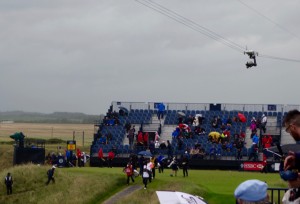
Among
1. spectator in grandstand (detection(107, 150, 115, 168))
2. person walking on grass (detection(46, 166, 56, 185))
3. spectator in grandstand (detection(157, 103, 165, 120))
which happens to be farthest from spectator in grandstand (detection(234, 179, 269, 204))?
spectator in grandstand (detection(157, 103, 165, 120))

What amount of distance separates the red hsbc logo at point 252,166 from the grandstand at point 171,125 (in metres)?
2.04

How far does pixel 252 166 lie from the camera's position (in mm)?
44250

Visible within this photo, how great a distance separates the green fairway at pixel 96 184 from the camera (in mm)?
35438

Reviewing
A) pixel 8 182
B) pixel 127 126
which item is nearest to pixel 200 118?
pixel 127 126

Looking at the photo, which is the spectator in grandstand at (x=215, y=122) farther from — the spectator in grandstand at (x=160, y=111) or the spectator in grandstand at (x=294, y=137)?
the spectator in grandstand at (x=294, y=137)

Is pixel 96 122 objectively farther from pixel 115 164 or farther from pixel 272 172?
pixel 272 172

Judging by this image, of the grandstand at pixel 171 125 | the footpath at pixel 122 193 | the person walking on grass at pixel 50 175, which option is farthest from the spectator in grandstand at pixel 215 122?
the person walking on grass at pixel 50 175

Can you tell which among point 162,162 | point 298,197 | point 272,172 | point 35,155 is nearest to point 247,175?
point 272,172

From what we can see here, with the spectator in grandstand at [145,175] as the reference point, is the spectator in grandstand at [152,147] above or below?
above

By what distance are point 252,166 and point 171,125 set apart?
10.7 m

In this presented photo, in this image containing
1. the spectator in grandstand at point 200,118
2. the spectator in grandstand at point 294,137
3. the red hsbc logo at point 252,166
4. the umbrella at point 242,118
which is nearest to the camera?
the spectator in grandstand at point 294,137

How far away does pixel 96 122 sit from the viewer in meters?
→ 56.5

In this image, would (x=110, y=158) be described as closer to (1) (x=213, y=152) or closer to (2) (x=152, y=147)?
(2) (x=152, y=147)

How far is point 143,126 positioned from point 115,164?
536cm
